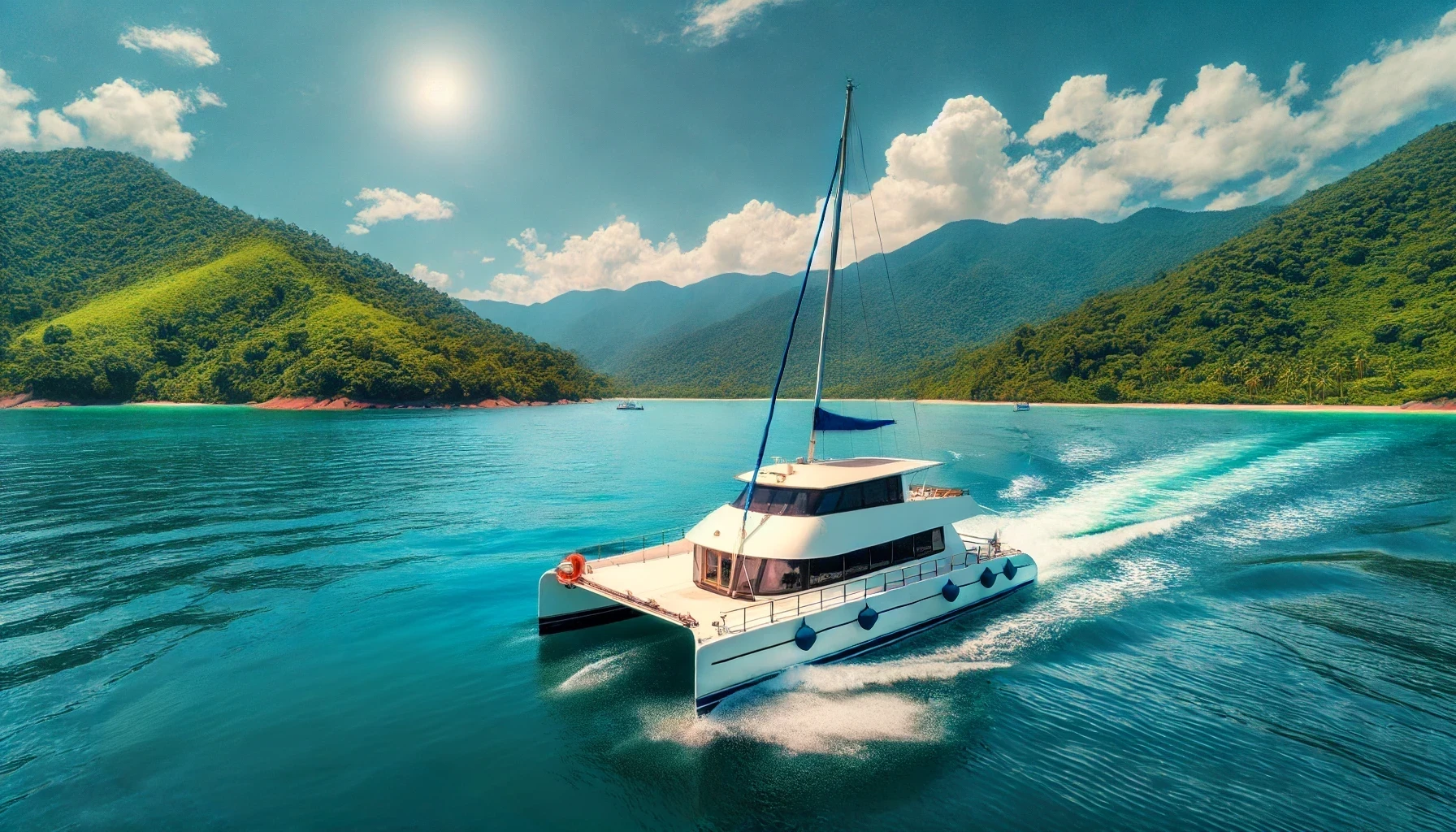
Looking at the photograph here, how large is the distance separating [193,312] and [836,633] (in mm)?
141534

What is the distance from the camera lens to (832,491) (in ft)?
45.4

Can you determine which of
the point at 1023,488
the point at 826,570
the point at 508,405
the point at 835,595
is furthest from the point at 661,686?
the point at 508,405

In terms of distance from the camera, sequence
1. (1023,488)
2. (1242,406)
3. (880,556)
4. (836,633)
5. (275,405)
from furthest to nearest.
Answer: (275,405) < (1242,406) < (1023,488) < (880,556) < (836,633)

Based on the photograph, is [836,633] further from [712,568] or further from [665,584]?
[665,584]

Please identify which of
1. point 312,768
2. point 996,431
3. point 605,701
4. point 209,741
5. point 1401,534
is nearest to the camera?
point 312,768

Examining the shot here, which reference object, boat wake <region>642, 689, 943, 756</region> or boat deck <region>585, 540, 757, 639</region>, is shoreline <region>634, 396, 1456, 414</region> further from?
boat wake <region>642, 689, 943, 756</region>

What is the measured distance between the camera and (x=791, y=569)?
43.2ft

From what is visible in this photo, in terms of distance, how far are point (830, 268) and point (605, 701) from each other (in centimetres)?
1097

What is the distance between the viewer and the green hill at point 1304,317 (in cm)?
7338

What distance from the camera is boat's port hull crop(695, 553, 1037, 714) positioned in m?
10.7

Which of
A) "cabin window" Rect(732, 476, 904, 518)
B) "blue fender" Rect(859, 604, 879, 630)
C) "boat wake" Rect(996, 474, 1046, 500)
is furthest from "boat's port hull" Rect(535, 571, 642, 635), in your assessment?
"boat wake" Rect(996, 474, 1046, 500)

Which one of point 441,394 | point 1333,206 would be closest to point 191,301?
point 441,394

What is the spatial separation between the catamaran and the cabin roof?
5cm

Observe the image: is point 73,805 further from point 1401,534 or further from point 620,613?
point 1401,534
